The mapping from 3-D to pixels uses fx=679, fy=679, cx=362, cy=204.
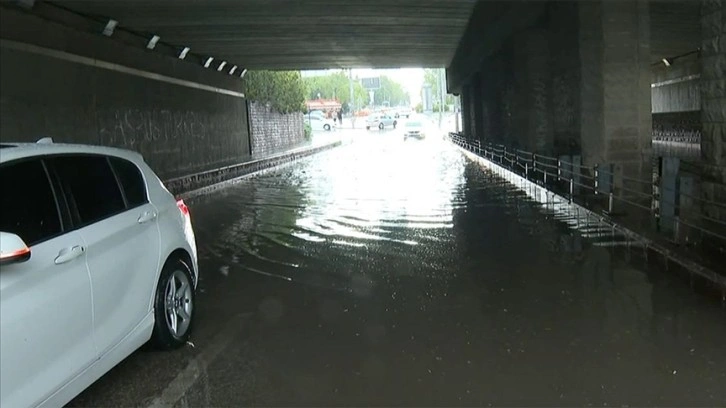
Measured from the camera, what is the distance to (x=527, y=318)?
622cm

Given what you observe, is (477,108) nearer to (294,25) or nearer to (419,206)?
(294,25)

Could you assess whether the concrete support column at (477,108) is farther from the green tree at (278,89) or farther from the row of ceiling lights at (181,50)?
the green tree at (278,89)

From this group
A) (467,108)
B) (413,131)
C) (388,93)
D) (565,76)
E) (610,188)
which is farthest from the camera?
(388,93)

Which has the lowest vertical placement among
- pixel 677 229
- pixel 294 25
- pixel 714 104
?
pixel 677 229

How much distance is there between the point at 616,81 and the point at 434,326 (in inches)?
464

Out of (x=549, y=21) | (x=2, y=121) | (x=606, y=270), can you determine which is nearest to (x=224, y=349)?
(x=606, y=270)

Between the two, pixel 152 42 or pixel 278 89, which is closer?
pixel 152 42

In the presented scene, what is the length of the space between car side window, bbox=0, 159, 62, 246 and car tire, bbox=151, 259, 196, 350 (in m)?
1.23

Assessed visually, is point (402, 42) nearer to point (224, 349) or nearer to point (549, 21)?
point (549, 21)

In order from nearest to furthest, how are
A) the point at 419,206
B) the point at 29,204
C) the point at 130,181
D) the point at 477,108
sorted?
the point at 29,204, the point at 130,181, the point at 419,206, the point at 477,108

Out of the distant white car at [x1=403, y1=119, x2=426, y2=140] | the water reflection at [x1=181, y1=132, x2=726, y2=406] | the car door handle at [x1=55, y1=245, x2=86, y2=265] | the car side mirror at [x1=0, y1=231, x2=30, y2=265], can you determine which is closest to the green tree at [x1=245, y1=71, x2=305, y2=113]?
the distant white car at [x1=403, y1=119, x2=426, y2=140]

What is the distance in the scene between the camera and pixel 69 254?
4031 millimetres

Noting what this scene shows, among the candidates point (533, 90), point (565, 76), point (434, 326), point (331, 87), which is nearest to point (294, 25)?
point (565, 76)

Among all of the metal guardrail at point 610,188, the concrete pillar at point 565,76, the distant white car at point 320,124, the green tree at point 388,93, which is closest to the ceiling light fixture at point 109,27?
the metal guardrail at point 610,188
